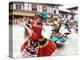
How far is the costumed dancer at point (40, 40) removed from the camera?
4.03 ft

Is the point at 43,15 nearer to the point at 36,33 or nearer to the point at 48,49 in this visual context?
the point at 36,33

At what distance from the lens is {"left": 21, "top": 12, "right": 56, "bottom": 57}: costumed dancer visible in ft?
4.03

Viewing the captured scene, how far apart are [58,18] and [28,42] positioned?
27 cm

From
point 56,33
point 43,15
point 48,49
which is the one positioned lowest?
point 48,49

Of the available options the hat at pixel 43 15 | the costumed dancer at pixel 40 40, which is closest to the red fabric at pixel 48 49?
the costumed dancer at pixel 40 40

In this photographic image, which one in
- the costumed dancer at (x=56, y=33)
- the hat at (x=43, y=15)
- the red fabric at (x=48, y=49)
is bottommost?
the red fabric at (x=48, y=49)

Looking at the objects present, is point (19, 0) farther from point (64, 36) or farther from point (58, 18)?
point (64, 36)

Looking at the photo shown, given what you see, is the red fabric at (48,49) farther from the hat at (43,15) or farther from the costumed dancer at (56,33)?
the hat at (43,15)

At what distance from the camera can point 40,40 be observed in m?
1.25

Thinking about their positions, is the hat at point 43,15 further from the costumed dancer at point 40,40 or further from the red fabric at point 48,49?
the red fabric at point 48,49

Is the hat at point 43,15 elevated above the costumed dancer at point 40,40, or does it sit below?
above

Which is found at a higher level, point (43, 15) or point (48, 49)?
point (43, 15)

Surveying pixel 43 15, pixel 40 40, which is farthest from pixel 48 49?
pixel 43 15

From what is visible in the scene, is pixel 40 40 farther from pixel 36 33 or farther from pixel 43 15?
pixel 43 15
